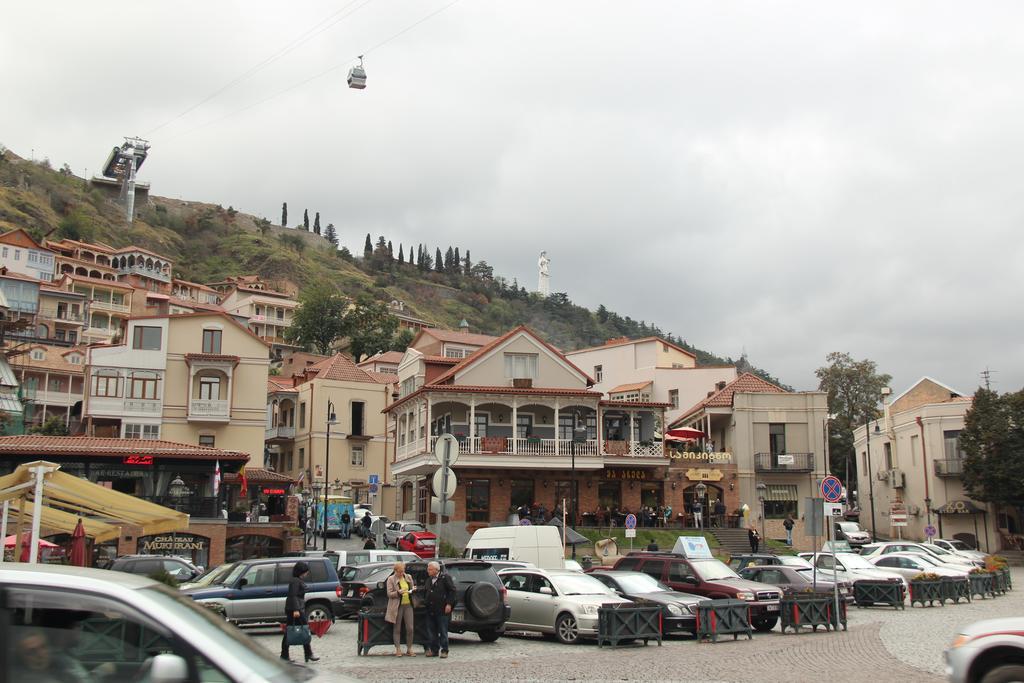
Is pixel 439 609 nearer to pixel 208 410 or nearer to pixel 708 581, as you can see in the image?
pixel 708 581

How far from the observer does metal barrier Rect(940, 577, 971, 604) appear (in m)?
28.3

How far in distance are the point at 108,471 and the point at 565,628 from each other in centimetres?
2728

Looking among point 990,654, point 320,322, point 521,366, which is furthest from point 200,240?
point 990,654

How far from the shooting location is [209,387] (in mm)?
56688

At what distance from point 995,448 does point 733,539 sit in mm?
15624

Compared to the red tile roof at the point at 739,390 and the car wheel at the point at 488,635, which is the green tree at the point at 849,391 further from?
the car wheel at the point at 488,635

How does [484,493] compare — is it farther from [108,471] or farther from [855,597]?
[855,597]

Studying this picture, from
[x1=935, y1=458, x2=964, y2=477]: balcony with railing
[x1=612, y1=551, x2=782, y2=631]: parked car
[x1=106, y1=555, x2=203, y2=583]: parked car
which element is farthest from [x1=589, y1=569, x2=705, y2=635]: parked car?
[x1=935, y1=458, x2=964, y2=477]: balcony with railing

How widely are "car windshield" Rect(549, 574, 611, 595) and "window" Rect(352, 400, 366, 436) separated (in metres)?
47.5

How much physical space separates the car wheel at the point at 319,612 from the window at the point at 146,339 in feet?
124

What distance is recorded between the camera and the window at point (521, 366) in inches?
2053

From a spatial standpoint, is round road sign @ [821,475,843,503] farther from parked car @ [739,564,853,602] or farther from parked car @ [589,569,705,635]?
parked car @ [589,569,705,635]

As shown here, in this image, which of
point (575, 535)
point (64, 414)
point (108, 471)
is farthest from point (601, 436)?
point (64, 414)

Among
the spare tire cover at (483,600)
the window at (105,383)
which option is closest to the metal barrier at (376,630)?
the spare tire cover at (483,600)
